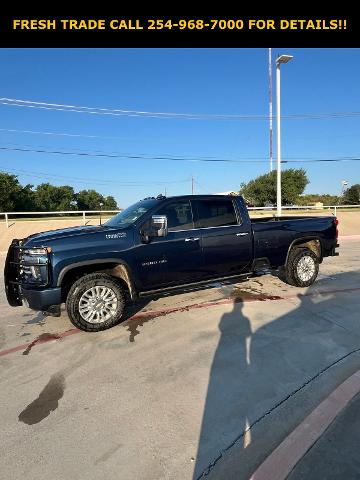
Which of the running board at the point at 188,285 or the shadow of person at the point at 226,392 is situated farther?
the running board at the point at 188,285

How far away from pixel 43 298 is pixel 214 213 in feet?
10.4

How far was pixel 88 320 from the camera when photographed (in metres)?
5.12

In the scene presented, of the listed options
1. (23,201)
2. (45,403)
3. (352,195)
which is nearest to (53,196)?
(23,201)

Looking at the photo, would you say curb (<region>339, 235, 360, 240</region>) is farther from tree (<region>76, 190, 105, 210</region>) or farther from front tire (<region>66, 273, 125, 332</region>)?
tree (<region>76, 190, 105, 210</region>)

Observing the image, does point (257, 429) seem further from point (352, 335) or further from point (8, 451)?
point (352, 335)

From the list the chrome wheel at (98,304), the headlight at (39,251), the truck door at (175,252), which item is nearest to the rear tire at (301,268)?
the truck door at (175,252)

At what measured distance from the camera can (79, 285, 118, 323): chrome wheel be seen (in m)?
5.10

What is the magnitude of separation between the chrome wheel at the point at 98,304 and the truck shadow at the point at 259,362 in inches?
65.0

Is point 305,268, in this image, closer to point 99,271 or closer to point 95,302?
point 99,271

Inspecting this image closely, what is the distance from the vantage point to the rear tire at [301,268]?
23.5 feet

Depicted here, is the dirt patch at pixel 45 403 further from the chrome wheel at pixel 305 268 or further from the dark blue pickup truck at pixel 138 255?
the chrome wheel at pixel 305 268

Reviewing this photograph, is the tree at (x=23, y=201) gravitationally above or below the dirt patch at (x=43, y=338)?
above

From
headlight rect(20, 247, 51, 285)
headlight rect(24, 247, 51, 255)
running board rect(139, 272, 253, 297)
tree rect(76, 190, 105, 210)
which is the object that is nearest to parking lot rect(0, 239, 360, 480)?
running board rect(139, 272, 253, 297)
